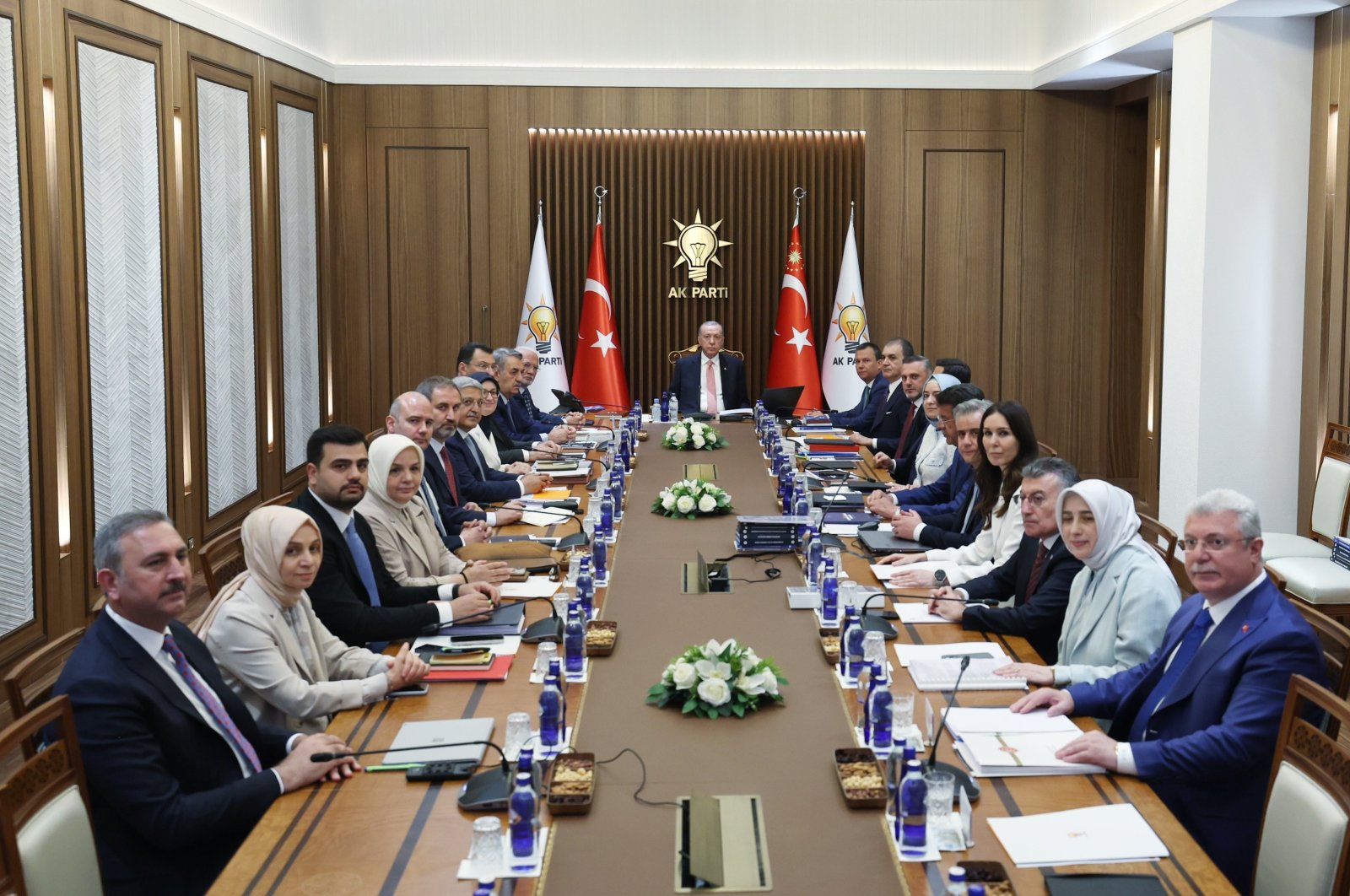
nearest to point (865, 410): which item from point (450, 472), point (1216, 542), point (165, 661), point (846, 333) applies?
point (846, 333)

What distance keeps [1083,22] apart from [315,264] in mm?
5829

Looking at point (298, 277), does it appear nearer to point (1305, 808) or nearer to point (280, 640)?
point (280, 640)

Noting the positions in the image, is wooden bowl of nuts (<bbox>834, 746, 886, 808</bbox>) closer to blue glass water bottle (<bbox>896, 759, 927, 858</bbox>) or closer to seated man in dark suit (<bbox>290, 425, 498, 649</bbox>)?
blue glass water bottle (<bbox>896, 759, 927, 858</bbox>)

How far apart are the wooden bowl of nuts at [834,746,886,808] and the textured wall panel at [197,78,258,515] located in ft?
19.2

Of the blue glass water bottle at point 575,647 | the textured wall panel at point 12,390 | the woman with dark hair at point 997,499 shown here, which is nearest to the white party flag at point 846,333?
the woman with dark hair at point 997,499

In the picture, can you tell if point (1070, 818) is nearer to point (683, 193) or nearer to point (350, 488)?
point (350, 488)

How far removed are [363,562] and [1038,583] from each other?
2.22m

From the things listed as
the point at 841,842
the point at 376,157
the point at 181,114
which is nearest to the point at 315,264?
the point at 376,157

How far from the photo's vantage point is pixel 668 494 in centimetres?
599

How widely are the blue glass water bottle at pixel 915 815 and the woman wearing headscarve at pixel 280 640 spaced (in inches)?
59.4

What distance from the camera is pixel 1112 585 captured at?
387 cm

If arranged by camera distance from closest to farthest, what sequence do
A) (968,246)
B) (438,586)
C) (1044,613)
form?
(1044,613) → (438,586) → (968,246)

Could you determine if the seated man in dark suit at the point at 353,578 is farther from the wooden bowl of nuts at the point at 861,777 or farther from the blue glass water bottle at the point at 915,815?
the blue glass water bottle at the point at 915,815

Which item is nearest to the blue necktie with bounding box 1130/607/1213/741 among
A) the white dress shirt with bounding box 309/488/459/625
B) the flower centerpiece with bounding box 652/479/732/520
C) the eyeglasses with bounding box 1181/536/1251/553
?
the eyeglasses with bounding box 1181/536/1251/553
